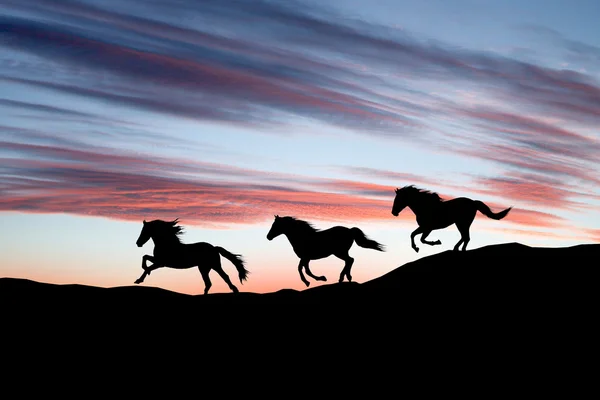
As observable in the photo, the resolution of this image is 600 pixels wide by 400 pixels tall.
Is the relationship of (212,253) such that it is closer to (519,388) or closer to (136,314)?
(136,314)

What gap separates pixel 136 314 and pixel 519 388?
9.51 meters

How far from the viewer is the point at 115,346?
1734 centimetres

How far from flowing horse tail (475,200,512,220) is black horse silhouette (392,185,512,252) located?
0.11m

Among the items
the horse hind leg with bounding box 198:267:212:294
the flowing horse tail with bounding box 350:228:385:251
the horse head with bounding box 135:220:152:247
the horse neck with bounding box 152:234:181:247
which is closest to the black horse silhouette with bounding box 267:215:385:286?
the flowing horse tail with bounding box 350:228:385:251

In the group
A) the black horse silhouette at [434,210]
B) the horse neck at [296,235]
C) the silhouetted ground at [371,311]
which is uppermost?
the black horse silhouette at [434,210]

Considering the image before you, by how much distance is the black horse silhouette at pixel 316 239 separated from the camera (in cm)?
2209

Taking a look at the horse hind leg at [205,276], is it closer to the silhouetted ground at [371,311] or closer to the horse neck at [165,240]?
the horse neck at [165,240]

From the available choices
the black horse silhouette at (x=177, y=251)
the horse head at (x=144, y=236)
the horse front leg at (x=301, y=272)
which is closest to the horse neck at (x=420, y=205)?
the horse front leg at (x=301, y=272)

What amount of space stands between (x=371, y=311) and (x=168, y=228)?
7.82 meters

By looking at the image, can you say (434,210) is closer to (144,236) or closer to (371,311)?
(371,311)

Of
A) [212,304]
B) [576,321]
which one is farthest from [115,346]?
[576,321]

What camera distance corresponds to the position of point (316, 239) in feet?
73.3

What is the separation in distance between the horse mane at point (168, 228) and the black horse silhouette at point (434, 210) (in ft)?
21.8

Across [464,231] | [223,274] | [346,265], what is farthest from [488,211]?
[223,274]
